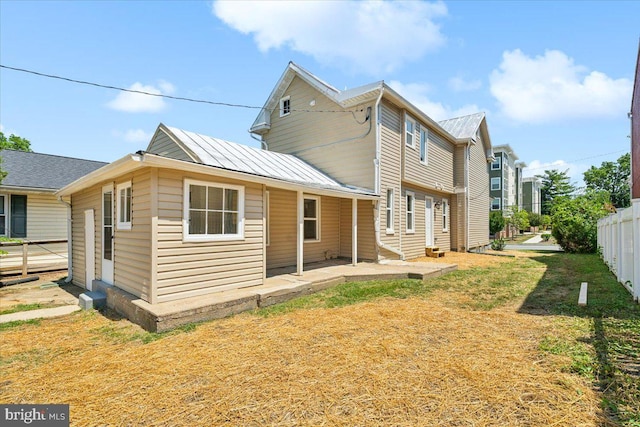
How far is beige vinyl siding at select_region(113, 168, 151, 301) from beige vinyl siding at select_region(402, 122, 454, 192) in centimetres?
912

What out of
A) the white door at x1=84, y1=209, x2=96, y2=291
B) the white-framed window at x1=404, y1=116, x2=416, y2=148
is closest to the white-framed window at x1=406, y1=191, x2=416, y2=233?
the white-framed window at x1=404, y1=116, x2=416, y2=148

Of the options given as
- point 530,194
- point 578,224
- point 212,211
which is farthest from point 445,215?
point 530,194

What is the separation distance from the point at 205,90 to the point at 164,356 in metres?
8.47

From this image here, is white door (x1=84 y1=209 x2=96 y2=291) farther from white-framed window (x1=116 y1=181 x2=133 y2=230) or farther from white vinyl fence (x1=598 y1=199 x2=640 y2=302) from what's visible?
white vinyl fence (x1=598 y1=199 x2=640 y2=302)

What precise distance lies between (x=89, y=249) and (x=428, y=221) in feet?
42.1

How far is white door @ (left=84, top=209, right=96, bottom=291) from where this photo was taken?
8016 millimetres

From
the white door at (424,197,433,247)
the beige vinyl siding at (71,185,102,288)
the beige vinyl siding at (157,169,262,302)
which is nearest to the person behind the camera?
the beige vinyl siding at (157,169,262,302)

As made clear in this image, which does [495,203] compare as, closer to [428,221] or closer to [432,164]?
[428,221]

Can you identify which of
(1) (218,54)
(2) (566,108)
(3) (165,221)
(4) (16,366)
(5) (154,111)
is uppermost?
(2) (566,108)

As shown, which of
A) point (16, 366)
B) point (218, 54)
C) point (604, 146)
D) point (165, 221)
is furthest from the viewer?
point (604, 146)

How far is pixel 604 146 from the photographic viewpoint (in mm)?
30938

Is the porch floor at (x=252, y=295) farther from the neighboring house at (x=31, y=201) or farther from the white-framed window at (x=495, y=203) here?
the white-framed window at (x=495, y=203)

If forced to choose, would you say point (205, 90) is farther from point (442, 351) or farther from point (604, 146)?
point (604, 146)

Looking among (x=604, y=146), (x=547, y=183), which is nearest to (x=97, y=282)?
(x=604, y=146)
